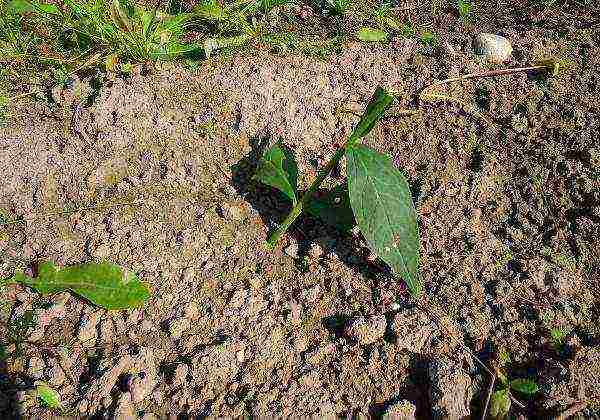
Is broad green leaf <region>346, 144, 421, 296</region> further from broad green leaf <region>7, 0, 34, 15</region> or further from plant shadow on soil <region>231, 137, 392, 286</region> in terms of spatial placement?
broad green leaf <region>7, 0, 34, 15</region>

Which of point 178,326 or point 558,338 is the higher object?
point 558,338

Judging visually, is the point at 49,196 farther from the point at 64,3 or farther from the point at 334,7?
the point at 334,7

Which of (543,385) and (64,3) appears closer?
(543,385)

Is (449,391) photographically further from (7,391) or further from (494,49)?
(494,49)

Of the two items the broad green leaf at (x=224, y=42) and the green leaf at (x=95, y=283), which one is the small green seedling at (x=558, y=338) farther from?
the broad green leaf at (x=224, y=42)

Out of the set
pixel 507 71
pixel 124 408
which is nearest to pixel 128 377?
pixel 124 408

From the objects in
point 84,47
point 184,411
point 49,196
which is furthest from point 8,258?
point 84,47

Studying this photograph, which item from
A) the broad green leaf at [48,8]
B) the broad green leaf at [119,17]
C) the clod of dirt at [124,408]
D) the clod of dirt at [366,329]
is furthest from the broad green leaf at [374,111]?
the broad green leaf at [48,8]
